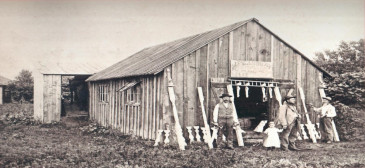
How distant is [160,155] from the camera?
10.7 metres

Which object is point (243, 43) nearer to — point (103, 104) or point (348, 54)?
point (103, 104)

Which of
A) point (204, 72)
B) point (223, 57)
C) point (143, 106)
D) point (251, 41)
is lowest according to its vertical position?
point (143, 106)

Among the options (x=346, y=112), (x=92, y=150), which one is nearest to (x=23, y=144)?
(x=92, y=150)

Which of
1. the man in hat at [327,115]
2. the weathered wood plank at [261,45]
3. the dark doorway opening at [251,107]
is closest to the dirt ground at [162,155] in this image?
the man in hat at [327,115]

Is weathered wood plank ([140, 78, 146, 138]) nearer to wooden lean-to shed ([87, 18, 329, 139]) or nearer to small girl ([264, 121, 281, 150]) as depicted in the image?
wooden lean-to shed ([87, 18, 329, 139])

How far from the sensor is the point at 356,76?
1922 centimetres

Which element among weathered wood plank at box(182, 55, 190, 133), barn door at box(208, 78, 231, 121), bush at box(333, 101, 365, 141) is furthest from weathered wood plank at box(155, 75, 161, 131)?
bush at box(333, 101, 365, 141)

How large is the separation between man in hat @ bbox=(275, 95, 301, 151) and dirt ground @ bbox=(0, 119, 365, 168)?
54 cm

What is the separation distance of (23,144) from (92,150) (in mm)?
3127

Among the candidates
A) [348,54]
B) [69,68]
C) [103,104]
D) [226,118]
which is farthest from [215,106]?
[348,54]

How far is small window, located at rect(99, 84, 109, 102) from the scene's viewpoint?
1970cm

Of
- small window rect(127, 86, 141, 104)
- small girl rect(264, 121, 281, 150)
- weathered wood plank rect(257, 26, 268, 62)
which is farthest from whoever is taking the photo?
small window rect(127, 86, 141, 104)

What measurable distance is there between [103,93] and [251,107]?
25.8ft

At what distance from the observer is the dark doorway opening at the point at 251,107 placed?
18281 millimetres
